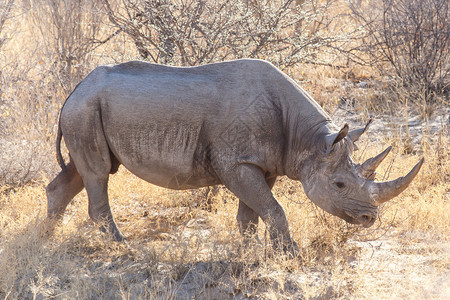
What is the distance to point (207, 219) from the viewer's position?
21.1 feet

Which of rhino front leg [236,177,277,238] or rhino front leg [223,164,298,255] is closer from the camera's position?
rhino front leg [223,164,298,255]

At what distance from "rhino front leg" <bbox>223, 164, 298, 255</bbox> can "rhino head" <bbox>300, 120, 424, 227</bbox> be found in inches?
13.2

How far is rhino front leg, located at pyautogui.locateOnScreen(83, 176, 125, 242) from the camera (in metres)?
5.55

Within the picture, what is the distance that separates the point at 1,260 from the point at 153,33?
4.08 meters

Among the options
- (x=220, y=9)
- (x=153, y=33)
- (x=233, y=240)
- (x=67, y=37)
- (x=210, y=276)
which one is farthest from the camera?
(x=67, y=37)

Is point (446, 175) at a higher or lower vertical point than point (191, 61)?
lower

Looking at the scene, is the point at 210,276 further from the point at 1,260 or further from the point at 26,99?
the point at 26,99

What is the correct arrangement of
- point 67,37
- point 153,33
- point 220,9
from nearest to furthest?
point 220,9, point 153,33, point 67,37

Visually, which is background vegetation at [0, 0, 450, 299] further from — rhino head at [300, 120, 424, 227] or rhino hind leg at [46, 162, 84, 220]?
rhino head at [300, 120, 424, 227]

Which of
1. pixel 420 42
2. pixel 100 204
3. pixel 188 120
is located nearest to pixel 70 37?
pixel 100 204

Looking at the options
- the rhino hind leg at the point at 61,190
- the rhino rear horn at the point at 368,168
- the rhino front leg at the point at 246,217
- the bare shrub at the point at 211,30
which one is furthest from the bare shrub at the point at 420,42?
the rhino hind leg at the point at 61,190

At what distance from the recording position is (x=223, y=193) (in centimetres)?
689

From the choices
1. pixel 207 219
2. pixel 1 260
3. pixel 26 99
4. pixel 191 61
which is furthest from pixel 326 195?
pixel 26 99

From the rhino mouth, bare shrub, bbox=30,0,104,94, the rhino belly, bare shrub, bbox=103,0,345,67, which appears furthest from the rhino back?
bare shrub, bbox=30,0,104,94
